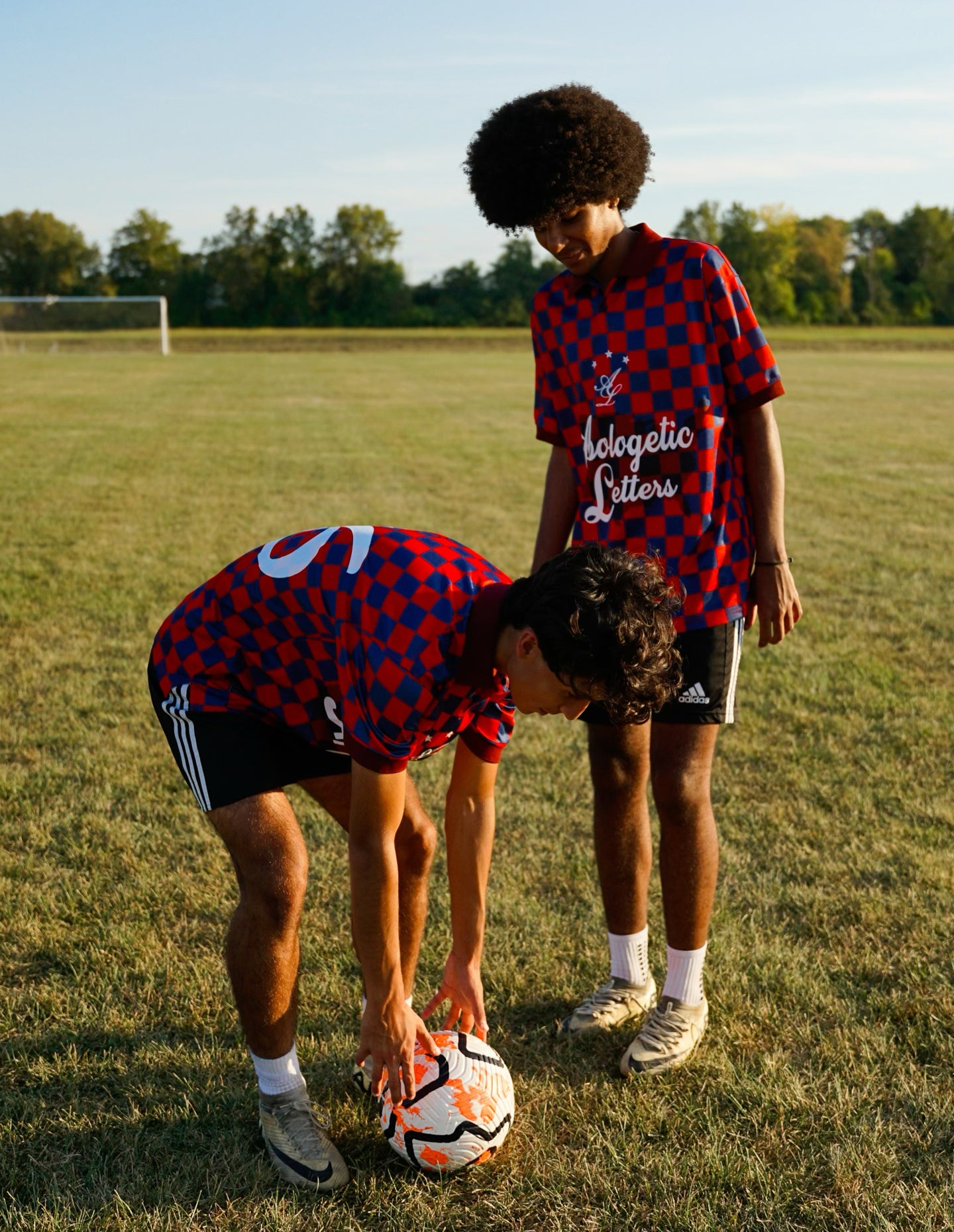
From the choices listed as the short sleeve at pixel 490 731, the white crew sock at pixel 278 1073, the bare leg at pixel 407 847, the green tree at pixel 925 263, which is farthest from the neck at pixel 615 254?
the green tree at pixel 925 263

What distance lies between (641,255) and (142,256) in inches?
3257

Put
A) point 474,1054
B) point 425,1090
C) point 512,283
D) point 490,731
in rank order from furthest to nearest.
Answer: point 512,283 < point 474,1054 < point 425,1090 < point 490,731

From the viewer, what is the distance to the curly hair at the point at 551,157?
2.71 m

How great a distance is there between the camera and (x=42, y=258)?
79.2 metres

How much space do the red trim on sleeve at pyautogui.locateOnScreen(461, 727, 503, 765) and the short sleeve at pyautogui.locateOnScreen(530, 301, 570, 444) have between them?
927 mm

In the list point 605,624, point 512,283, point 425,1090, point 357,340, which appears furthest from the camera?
point 512,283

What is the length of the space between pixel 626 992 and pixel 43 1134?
1531 millimetres

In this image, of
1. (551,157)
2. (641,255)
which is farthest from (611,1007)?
(551,157)

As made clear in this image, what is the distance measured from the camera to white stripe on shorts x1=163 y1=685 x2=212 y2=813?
2428mm

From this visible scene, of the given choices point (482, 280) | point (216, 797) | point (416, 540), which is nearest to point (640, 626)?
point (416, 540)

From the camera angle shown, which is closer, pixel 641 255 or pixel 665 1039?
pixel 641 255

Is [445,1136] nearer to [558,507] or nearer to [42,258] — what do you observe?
[558,507]

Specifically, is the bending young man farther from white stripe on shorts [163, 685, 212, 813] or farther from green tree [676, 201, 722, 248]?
green tree [676, 201, 722, 248]

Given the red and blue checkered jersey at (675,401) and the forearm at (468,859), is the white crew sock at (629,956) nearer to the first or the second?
the forearm at (468,859)
